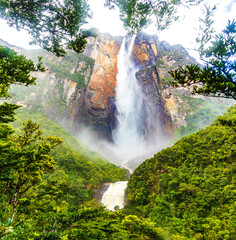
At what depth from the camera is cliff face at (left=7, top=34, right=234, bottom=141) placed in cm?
4791

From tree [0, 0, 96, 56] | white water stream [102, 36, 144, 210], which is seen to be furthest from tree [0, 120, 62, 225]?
white water stream [102, 36, 144, 210]

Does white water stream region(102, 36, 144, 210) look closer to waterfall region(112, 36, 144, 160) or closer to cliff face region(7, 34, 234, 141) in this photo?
waterfall region(112, 36, 144, 160)

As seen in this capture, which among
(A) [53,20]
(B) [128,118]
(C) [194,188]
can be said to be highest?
(B) [128,118]

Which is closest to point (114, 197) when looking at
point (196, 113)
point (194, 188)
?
point (194, 188)

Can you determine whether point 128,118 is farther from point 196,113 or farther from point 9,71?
point 9,71

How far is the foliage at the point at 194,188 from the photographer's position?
11.8 meters

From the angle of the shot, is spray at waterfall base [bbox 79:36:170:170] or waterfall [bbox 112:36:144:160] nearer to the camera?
spray at waterfall base [bbox 79:36:170:170]

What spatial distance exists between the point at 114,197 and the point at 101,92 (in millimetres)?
40449

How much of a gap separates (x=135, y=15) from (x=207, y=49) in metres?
3.28

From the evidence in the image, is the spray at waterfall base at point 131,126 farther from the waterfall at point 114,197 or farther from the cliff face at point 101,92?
the waterfall at point 114,197

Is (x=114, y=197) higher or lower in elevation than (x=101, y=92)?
lower

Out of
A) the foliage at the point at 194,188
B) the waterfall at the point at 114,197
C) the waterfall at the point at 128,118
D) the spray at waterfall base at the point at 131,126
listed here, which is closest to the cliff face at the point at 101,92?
the spray at waterfall base at the point at 131,126

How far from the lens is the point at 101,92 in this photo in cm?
5741

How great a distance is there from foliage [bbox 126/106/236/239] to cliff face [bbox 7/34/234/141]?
1129 inches
